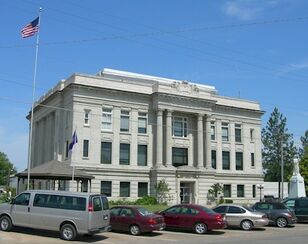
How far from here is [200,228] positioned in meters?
24.8

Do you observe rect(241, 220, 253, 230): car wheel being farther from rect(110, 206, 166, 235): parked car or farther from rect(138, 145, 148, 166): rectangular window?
rect(138, 145, 148, 166): rectangular window

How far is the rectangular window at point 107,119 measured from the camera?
57062mm

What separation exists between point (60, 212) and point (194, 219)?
792cm

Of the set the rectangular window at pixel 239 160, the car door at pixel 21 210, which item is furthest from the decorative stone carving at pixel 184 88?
the car door at pixel 21 210

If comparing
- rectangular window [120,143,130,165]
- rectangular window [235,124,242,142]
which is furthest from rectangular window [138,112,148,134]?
rectangular window [235,124,242,142]

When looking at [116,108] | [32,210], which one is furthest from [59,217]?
[116,108]

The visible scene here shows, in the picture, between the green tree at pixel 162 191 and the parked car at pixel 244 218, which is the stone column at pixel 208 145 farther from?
the parked car at pixel 244 218

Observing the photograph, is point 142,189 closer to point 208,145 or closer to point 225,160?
point 208,145

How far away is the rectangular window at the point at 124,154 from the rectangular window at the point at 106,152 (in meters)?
1.62

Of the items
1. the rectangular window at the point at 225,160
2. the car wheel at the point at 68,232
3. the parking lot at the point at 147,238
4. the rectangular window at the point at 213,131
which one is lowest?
the parking lot at the point at 147,238

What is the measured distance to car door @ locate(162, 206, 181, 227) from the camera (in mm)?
25453

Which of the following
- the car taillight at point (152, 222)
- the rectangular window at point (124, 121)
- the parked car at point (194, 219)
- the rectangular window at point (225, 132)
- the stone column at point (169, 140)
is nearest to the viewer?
the car taillight at point (152, 222)

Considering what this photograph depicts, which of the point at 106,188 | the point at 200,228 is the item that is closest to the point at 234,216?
the point at 200,228

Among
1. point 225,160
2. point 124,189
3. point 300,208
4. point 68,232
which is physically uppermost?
point 225,160
